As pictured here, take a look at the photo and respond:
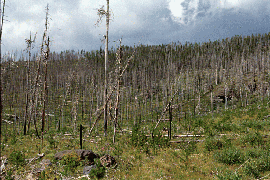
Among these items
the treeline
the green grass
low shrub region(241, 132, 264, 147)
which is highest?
the treeline

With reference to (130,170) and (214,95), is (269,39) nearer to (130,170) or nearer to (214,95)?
(214,95)

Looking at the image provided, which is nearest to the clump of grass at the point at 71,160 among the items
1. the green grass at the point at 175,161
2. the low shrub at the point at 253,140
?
the green grass at the point at 175,161

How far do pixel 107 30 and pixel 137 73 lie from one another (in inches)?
3510

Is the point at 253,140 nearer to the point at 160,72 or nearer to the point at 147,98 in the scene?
the point at 147,98

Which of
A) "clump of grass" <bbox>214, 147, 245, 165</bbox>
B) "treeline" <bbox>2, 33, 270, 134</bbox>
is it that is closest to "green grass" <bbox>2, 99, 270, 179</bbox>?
"clump of grass" <bbox>214, 147, 245, 165</bbox>

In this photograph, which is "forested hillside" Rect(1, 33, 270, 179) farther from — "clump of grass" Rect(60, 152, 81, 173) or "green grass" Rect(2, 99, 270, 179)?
"clump of grass" Rect(60, 152, 81, 173)

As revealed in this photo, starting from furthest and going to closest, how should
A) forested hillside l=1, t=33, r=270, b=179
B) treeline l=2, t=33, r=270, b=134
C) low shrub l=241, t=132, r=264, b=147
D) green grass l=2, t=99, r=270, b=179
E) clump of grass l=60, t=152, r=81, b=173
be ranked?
treeline l=2, t=33, r=270, b=134, forested hillside l=1, t=33, r=270, b=179, low shrub l=241, t=132, r=264, b=147, clump of grass l=60, t=152, r=81, b=173, green grass l=2, t=99, r=270, b=179

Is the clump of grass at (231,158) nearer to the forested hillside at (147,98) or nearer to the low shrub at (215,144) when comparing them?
the forested hillside at (147,98)

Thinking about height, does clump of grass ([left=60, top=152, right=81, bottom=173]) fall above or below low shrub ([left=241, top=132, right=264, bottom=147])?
below

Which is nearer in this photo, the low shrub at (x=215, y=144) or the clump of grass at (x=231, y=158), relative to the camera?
the clump of grass at (x=231, y=158)

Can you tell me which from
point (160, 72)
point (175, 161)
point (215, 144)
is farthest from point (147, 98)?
point (175, 161)

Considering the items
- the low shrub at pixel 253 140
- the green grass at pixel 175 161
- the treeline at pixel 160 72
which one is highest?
the treeline at pixel 160 72

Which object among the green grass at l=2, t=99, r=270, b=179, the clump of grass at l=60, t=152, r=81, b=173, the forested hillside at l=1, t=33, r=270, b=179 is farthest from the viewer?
the forested hillside at l=1, t=33, r=270, b=179

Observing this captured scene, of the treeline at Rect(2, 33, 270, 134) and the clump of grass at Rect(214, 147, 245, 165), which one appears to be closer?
the clump of grass at Rect(214, 147, 245, 165)
